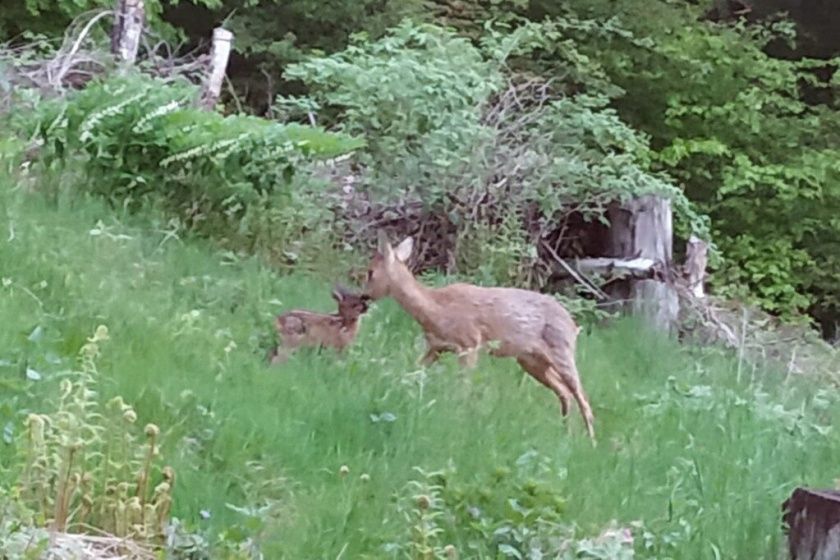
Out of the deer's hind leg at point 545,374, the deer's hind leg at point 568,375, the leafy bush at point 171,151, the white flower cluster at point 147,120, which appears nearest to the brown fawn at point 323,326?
the deer's hind leg at point 545,374

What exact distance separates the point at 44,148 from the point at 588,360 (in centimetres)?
349

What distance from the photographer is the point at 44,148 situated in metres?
9.34

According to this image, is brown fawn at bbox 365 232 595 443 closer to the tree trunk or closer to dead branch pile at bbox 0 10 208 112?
the tree trunk

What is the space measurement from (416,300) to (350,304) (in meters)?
0.43

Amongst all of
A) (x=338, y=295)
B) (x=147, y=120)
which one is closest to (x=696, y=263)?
(x=147, y=120)

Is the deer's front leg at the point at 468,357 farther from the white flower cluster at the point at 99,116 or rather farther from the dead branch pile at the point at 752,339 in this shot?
the dead branch pile at the point at 752,339

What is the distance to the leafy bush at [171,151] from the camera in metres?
9.17

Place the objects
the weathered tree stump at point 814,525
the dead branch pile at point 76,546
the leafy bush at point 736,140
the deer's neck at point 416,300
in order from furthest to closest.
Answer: the leafy bush at point 736,140, the deer's neck at point 416,300, the weathered tree stump at point 814,525, the dead branch pile at point 76,546

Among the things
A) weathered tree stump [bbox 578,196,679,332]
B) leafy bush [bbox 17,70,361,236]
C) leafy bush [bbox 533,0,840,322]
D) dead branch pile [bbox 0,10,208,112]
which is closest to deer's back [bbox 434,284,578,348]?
leafy bush [bbox 17,70,361,236]

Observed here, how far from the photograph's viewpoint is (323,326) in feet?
24.2

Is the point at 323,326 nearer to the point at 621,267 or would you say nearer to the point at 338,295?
the point at 338,295

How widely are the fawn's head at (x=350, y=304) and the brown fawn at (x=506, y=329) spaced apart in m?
0.29

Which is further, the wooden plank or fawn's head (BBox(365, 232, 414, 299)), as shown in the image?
the wooden plank

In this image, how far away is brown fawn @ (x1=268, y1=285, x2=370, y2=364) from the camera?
278 inches
